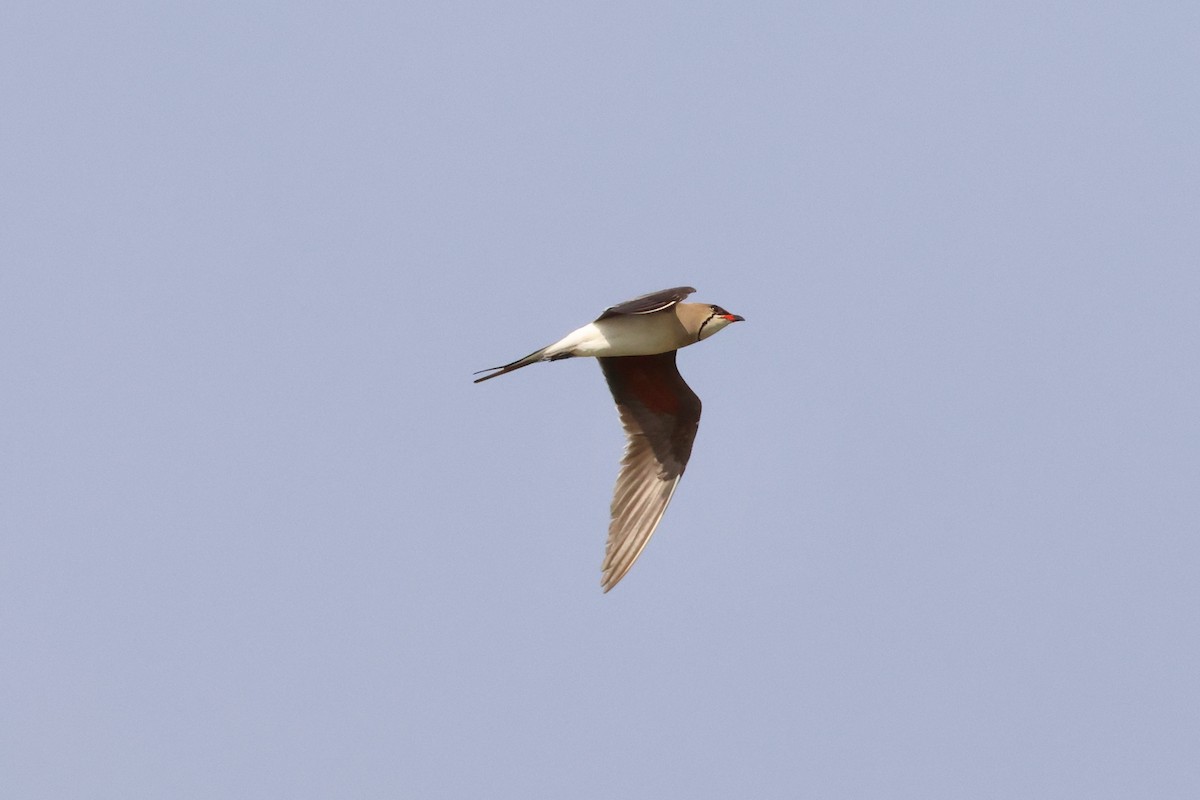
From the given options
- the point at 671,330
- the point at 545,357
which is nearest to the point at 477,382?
the point at 545,357

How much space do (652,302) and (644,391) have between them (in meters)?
1.72

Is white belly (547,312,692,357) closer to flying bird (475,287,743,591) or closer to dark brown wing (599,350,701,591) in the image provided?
flying bird (475,287,743,591)

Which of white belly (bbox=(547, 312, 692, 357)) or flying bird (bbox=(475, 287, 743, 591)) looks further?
white belly (bbox=(547, 312, 692, 357))

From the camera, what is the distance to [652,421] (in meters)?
13.0

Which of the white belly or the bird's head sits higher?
the white belly

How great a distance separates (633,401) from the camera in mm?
12984

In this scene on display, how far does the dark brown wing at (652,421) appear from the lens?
12.6 m

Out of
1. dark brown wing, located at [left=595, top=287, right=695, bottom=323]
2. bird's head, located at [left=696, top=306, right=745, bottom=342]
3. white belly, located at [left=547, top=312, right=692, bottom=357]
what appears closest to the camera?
dark brown wing, located at [left=595, top=287, right=695, bottom=323]

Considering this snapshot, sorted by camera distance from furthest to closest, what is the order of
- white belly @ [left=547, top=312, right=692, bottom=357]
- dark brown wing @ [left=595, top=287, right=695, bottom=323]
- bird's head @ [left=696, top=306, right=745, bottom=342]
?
bird's head @ [left=696, top=306, right=745, bottom=342], white belly @ [left=547, top=312, right=692, bottom=357], dark brown wing @ [left=595, top=287, right=695, bottom=323]

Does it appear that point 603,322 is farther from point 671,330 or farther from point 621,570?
point 621,570

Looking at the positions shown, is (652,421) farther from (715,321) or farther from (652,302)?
(652,302)

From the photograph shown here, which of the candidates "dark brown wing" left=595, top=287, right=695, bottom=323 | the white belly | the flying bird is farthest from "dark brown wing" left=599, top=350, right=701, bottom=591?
"dark brown wing" left=595, top=287, right=695, bottom=323

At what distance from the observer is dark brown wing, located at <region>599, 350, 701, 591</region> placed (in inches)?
496

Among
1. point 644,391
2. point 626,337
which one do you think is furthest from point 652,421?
point 626,337
